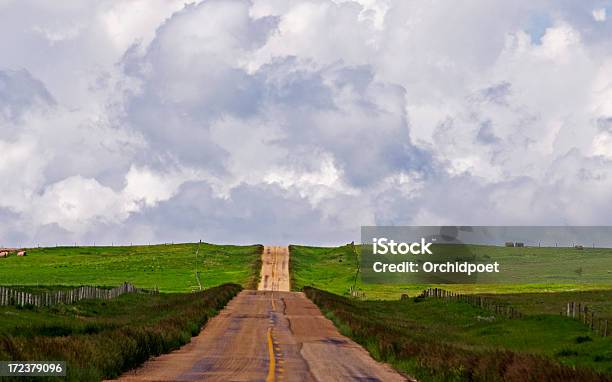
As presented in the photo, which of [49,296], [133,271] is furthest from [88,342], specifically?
[133,271]

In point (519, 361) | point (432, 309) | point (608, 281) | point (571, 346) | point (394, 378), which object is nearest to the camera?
point (519, 361)

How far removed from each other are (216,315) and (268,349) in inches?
1145

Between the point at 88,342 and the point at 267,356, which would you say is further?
the point at 267,356

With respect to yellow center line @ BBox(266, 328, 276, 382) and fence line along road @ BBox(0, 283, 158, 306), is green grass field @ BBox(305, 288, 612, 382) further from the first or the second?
fence line along road @ BBox(0, 283, 158, 306)

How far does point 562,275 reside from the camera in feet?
499

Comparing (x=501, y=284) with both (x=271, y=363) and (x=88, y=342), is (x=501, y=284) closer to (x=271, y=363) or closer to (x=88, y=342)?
(x=271, y=363)

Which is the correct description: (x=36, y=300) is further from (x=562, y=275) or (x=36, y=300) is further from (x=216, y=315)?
(x=562, y=275)

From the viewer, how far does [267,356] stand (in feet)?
113

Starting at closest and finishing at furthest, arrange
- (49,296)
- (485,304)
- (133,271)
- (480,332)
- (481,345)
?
(481,345), (480,332), (49,296), (485,304), (133,271)

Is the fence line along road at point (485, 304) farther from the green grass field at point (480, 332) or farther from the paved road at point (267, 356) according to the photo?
the paved road at point (267, 356)

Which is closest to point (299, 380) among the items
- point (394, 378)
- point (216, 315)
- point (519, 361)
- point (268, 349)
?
point (394, 378)

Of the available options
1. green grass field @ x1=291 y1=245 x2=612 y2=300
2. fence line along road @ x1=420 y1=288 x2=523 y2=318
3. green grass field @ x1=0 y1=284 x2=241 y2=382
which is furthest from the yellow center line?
green grass field @ x1=291 y1=245 x2=612 y2=300

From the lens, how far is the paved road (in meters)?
27.4

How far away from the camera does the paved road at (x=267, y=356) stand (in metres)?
27.4
